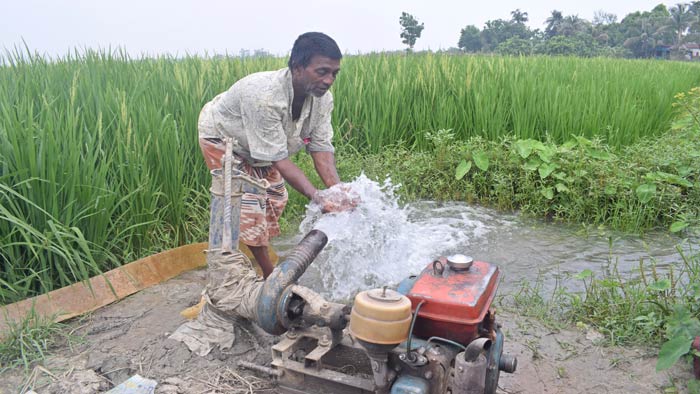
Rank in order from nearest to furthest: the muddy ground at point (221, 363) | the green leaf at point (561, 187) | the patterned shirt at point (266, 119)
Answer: the muddy ground at point (221, 363), the patterned shirt at point (266, 119), the green leaf at point (561, 187)

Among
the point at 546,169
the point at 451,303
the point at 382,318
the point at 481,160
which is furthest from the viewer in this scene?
the point at 481,160

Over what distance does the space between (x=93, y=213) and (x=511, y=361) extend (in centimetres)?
209

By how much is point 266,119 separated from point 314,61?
0.34 metres

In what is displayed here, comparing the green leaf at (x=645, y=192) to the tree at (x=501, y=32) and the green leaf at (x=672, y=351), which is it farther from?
the tree at (x=501, y=32)

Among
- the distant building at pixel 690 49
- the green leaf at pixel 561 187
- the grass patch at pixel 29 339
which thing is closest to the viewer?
the grass patch at pixel 29 339

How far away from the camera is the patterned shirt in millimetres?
2463

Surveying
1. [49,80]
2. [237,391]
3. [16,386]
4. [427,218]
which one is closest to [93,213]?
[16,386]

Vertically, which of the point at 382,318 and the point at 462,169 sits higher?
the point at 382,318

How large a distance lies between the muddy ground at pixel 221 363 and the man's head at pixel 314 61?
110 centimetres

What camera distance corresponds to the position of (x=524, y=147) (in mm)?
4605

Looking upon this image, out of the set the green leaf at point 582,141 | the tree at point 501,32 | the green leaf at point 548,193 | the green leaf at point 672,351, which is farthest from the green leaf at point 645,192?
the tree at point 501,32

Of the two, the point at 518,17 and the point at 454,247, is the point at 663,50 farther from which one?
the point at 454,247

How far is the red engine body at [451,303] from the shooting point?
5.38 ft

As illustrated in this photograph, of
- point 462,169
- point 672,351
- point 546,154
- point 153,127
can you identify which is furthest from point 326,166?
point 546,154
